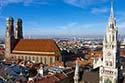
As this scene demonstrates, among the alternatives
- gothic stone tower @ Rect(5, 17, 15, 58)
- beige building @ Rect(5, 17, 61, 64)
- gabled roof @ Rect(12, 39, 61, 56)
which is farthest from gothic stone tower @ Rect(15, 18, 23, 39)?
gabled roof @ Rect(12, 39, 61, 56)

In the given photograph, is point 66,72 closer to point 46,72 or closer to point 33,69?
point 46,72

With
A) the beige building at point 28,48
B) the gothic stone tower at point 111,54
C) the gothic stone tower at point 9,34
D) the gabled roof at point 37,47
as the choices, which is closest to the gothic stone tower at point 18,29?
the beige building at point 28,48

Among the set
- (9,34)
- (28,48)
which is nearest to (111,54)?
(28,48)

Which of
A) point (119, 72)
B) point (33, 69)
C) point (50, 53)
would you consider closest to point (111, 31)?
point (119, 72)

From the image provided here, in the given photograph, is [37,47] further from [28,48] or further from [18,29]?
[18,29]

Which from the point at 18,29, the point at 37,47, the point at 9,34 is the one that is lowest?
the point at 37,47
